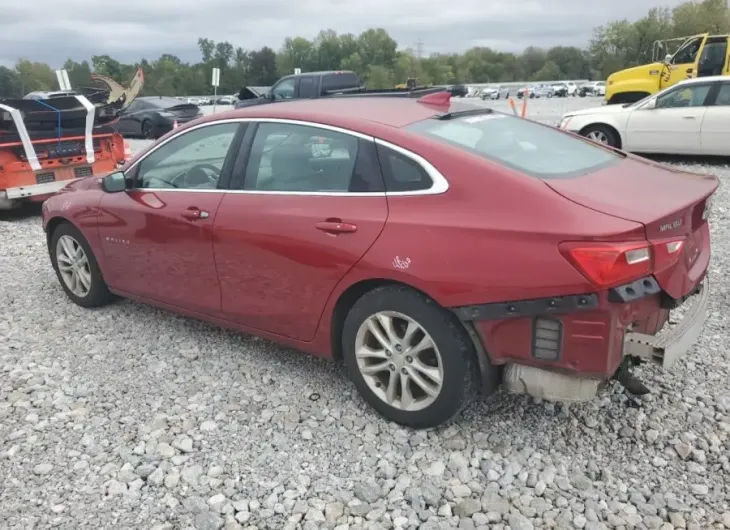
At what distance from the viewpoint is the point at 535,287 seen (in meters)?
2.55

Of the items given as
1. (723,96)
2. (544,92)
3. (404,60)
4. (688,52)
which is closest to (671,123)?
(723,96)

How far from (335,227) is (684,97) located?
389 inches

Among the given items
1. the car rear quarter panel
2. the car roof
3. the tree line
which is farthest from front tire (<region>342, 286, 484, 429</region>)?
the tree line

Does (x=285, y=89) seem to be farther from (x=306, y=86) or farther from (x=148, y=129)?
(x=148, y=129)

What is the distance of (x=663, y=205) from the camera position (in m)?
2.73

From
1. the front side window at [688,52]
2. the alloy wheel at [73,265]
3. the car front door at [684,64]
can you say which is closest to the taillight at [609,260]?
the alloy wheel at [73,265]

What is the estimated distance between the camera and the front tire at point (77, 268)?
475 cm

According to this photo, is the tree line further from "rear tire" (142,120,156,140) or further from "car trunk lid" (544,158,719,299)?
"car trunk lid" (544,158,719,299)

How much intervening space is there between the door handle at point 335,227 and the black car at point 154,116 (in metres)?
16.7

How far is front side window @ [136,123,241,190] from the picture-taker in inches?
150

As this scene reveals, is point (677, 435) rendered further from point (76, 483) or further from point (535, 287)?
point (76, 483)

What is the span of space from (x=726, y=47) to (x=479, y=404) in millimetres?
16452

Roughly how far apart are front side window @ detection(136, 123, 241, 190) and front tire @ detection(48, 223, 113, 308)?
915 millimetres

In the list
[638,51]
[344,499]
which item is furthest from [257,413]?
[638,51]
